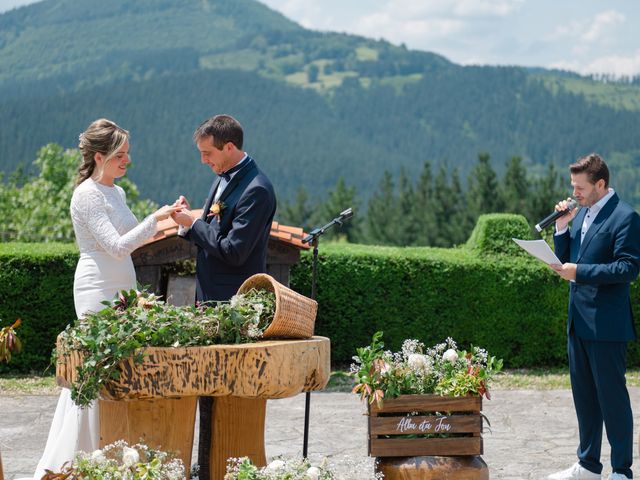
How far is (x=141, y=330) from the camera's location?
4.39 metres

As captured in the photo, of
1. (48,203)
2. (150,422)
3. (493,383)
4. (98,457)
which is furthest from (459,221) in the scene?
(98,457)

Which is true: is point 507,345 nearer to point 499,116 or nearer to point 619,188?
point 619,188

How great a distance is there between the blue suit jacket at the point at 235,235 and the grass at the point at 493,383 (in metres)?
4.81

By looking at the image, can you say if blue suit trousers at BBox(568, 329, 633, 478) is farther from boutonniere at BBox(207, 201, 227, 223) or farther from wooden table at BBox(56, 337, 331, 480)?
boutonniere at BBox(207, 201, 227, 223)

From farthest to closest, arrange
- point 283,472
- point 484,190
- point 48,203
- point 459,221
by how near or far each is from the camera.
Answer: point 459,221
point 484,190
point 48,203
point 283,472

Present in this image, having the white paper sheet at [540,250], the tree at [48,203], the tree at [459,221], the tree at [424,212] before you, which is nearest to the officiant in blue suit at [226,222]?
the white paper sheet at [540,250]

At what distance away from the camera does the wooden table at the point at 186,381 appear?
14.4 ft

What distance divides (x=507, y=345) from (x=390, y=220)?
51364 millimetres

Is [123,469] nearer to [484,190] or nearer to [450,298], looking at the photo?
[450,298]

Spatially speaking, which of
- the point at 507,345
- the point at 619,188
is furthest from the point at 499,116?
the point at 507,345

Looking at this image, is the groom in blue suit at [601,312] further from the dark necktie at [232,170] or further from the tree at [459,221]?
the tree at [459,221]

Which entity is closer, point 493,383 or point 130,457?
point 130,457

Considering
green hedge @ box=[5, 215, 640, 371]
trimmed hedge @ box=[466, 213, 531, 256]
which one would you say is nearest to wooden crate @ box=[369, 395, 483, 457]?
green hedge @ box=[5, 215, 640, 371]

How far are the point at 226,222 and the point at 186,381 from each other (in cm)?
122
